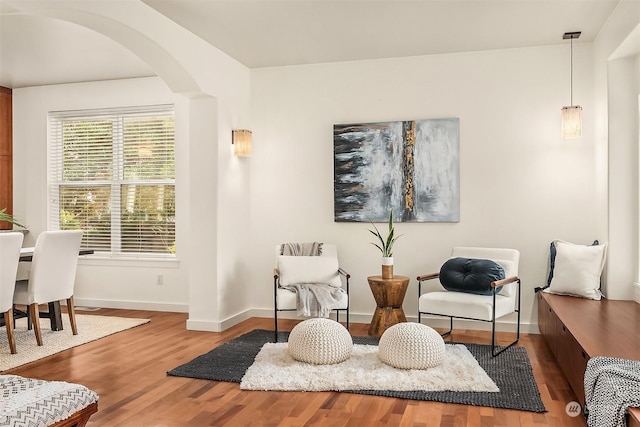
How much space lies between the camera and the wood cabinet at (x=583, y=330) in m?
3.07

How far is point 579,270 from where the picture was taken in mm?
4586

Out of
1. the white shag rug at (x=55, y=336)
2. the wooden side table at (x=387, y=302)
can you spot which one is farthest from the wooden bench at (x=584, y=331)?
the white shag rug at (x=55, y=336)

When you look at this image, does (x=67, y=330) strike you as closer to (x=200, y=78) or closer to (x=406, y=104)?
(x=200, y=78)

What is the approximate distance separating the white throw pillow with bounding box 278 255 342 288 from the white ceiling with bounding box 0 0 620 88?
6.34 feet

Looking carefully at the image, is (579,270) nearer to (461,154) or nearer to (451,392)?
(461,154)

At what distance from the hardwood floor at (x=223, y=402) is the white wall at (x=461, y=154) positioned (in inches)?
49.5

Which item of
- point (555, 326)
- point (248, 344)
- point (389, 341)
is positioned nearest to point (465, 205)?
point (555, 326)

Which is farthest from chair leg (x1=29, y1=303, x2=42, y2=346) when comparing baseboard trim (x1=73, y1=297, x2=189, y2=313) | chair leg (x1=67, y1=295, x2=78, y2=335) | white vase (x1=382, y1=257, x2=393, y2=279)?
white vase (x1=382, y1=257, x2=393, y2=279)

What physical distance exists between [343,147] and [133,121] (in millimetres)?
2533

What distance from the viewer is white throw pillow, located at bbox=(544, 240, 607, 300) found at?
455cm

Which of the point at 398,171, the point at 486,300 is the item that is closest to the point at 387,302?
the point at 486,300

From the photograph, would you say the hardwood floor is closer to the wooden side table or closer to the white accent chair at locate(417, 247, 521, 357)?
the white accent chair at locate(417, 247, 521, 357)

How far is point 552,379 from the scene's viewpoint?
3.80 m

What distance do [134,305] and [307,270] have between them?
245 centimetres
